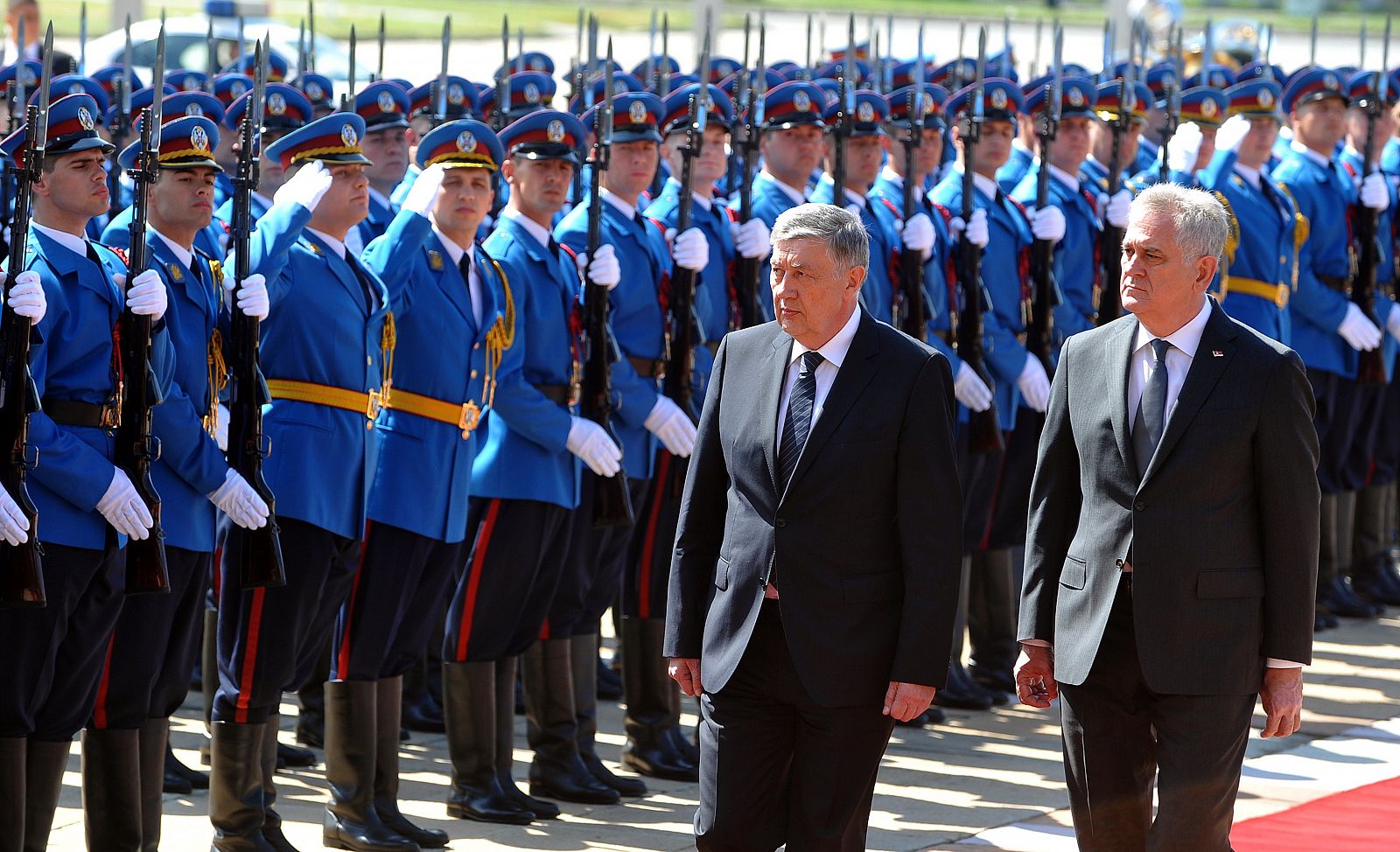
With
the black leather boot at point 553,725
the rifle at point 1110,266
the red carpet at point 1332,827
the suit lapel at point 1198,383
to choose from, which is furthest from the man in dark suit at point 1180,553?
the rifle at point 1110,266

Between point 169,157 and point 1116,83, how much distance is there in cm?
499

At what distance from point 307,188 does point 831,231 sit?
174cm

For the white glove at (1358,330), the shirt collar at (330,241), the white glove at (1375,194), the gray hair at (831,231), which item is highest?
the white glove at (1375,194)

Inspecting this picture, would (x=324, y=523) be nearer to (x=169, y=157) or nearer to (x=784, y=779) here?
(x=169, y=157)

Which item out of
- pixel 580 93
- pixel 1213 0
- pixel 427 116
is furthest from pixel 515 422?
pixel 1213 0

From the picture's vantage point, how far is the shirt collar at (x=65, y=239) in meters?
5.20

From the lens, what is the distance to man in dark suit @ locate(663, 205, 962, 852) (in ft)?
14.9

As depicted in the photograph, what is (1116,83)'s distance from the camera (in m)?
9.51

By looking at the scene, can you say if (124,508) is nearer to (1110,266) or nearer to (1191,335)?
(1191,335)

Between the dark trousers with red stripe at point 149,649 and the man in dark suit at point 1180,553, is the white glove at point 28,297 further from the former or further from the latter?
the man in dark suit at point 1180,553

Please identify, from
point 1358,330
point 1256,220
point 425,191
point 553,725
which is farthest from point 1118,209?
point 425,191

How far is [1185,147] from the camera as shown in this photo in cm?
916

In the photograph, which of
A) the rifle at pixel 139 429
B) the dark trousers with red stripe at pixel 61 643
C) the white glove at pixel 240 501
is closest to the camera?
the dark trousers with red stripe at pixel 61 643

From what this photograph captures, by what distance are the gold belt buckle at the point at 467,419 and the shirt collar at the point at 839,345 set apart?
1.71 meters
